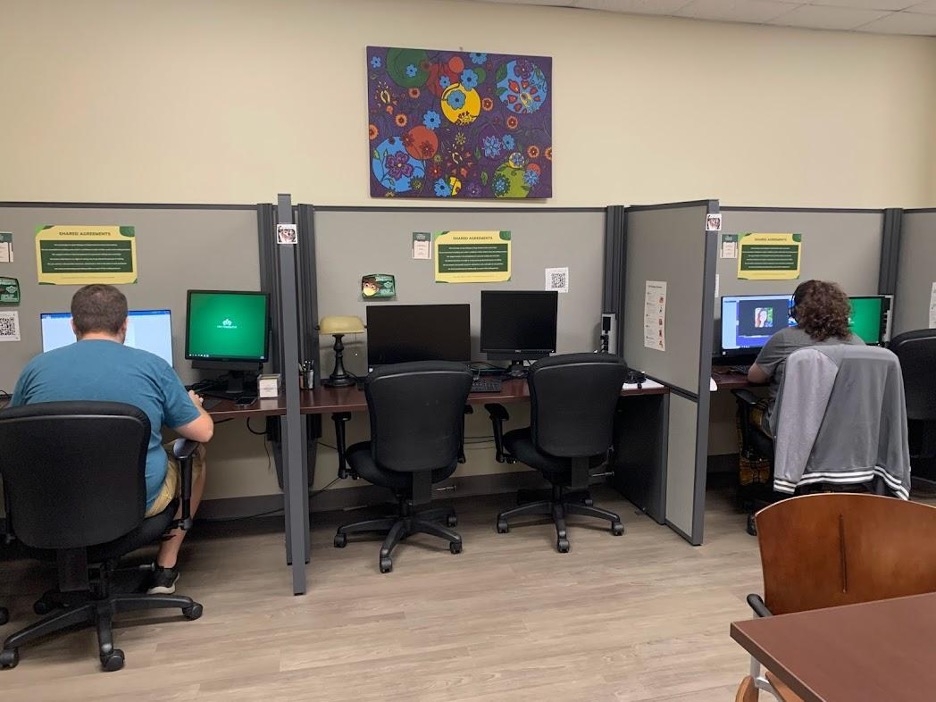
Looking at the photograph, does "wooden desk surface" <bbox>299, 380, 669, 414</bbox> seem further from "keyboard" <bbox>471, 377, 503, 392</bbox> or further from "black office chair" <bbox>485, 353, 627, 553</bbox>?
"black office chair" <bbox>485, 353, 627, 553</bbox>

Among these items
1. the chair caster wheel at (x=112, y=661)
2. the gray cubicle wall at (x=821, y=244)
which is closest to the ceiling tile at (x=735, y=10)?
the gray cubicle wall at (x=821, y=244)

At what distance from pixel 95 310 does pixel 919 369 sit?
11.5 ft

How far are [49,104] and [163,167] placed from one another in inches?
22.2

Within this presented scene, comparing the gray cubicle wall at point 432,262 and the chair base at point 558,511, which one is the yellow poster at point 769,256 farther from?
the chair base at point 558,511

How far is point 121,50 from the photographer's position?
3242 mm

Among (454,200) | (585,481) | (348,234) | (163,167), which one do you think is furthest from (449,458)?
(163,167)

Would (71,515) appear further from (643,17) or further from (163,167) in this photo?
(643,17)

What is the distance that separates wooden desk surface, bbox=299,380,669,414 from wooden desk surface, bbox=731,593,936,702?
193 centimetres

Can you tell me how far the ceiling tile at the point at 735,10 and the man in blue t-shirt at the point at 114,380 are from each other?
3297mm

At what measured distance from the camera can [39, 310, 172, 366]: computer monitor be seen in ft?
9.89

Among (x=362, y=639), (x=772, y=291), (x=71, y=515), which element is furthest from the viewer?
(x=772, y=291)

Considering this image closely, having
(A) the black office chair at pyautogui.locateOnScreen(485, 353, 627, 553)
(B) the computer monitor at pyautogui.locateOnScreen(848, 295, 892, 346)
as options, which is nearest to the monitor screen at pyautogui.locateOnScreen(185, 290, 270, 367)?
(A) the black office chair at pyautogui.locateOnScreen(485, 353, 627, 553)

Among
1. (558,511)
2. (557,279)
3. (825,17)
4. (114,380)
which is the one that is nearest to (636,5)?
(825,17)

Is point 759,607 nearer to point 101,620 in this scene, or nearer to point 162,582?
point 101,620
